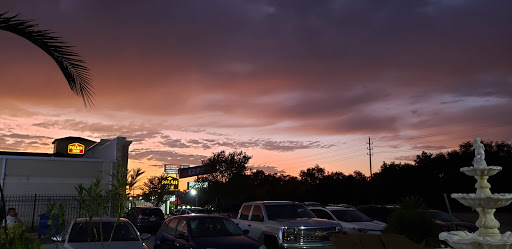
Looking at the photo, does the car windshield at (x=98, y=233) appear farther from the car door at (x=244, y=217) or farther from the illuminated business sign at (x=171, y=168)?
the illuminated business sign at (x=171, y=168)

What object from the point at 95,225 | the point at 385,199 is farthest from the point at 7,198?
the point at 385,199

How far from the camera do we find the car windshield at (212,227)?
11328mm

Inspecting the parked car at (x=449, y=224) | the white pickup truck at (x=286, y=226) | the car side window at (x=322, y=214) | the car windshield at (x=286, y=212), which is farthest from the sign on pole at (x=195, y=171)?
the car windshield at (x=286, y=212)

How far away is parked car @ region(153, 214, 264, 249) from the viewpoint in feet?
34.6

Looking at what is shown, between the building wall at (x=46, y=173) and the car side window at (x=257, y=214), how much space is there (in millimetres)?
14530

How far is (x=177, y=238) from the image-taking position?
1143 centimetres

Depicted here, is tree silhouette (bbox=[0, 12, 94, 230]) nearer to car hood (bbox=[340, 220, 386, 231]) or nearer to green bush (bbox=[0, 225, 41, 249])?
green bush (bbox=[0, 225, 41, 249])

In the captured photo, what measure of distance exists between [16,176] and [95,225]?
19537 mm

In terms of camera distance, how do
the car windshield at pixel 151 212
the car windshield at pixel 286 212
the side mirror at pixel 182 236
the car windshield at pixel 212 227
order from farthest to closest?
the car windshield at pixel 151 212, the car windshield at pixel 286 212, the car windshield at pixel 212 227, the side mirror at pixel 182 236

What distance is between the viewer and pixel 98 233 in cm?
1081

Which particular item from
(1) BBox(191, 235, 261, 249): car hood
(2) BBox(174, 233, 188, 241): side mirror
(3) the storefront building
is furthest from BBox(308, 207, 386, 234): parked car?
(3) the storefront building

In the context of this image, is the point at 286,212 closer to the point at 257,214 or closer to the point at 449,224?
the point at 257,214

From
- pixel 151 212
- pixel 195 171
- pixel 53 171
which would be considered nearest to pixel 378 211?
pixel 151 212

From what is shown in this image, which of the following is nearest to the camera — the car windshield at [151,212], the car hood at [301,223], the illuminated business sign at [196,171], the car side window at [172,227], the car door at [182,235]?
the car door at [182,235]
